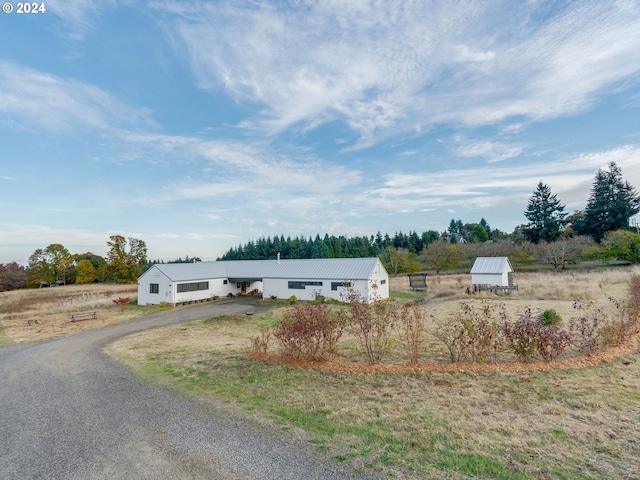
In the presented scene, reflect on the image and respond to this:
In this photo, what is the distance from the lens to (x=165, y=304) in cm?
2812

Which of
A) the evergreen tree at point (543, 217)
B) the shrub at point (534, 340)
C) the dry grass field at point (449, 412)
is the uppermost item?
the evergreen tree at point (543, 217)

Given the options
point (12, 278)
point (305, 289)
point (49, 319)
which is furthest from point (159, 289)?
point (12, 278)

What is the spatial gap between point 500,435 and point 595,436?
133cm

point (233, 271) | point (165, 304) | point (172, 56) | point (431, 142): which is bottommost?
point (165, 304)

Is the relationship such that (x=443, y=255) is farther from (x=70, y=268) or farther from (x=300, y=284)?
(x=70, y=268)

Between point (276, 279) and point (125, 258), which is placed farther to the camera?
point (125, 258)

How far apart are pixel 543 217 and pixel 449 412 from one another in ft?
197

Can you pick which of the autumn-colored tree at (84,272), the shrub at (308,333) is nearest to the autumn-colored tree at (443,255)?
the shrub at (308,333)

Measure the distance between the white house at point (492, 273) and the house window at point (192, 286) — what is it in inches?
1010

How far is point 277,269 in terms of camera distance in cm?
3338

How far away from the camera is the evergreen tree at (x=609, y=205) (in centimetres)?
4766

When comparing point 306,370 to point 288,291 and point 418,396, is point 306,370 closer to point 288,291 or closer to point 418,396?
point 418,396

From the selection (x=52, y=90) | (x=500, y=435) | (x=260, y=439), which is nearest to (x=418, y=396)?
(x=500, y=435)

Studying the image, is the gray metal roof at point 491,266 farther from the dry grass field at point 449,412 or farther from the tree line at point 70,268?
the tree line at point 70,268
